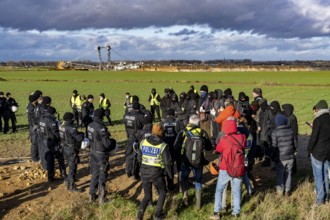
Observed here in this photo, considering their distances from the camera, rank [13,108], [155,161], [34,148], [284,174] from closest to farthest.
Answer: [155,161]
[284,174]
[34,148]
[13,108]

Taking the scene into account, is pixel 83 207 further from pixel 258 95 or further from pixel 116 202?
pixel 258 95

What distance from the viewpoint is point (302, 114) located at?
25000mm

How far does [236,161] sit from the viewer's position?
6707 mm

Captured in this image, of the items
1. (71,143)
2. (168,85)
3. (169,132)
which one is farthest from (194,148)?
(168,85)

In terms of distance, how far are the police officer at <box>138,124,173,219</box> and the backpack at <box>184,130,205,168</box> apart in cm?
64

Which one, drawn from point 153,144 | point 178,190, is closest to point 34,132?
point 178,190

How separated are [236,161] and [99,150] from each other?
9.80ft

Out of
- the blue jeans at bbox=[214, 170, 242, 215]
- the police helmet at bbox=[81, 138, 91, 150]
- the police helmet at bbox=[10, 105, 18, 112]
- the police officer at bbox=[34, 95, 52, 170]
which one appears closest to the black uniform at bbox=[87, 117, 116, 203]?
the police helmet at bbox=[81, 138, 91, 150]

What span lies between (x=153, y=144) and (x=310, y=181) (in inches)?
192

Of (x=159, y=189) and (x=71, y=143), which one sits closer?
(x=159, y=189)

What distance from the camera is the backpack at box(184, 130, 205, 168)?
24.4 feet

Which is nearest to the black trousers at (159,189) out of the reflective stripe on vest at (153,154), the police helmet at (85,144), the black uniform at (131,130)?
the reflective stripe on vest at (153,154)

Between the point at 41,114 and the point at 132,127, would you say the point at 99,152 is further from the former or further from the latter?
the point at 41,114

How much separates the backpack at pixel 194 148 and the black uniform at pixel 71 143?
2.62 meters
